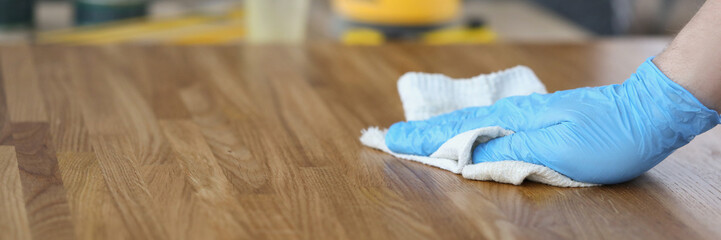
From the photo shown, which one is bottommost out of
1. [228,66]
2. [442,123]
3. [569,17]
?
[569,17]

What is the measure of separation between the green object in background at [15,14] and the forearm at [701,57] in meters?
2.33

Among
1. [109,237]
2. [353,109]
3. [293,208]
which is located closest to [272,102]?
[353,109]

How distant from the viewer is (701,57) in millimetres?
947

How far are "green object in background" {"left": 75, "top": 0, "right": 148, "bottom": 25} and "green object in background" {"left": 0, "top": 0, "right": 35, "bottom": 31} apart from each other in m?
0.17

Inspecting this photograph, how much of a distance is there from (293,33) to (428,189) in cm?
131

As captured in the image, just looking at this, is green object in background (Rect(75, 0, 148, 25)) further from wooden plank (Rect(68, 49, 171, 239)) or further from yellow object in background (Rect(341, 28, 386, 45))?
wooden plank (Rect(68, 49, 171, 239))

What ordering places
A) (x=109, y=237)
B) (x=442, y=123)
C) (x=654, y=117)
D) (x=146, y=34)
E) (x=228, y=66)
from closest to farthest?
(x=109, y=237), (x=654, y=117), (x=442, y=123), (x=228, y=66), (x=146, y=34)

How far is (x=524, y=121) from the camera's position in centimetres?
103

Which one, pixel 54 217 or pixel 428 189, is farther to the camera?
pixel 428 189

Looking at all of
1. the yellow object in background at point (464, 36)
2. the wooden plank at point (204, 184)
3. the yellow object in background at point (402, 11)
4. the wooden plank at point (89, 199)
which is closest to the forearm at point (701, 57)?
the wooden plank at point (204, 184)

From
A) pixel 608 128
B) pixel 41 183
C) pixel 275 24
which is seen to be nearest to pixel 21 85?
pixel 41 183

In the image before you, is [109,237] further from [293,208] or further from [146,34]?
[146,34]

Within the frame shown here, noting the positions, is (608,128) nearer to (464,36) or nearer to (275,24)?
(275,24)

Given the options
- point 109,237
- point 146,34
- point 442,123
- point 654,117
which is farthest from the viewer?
point 146,34
